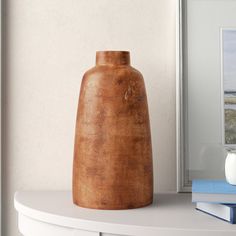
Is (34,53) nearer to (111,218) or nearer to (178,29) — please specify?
(178,29)

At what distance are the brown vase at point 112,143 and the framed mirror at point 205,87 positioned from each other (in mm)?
183

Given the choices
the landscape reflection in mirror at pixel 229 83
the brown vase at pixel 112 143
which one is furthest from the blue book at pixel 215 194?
the landscape reflection in mirror at pixel 229 83

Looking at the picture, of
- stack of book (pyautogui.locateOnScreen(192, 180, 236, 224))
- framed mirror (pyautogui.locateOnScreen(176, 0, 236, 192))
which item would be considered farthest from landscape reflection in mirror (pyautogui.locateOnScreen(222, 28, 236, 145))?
stack of book (pyautogui.locateOnScreen(192, 180, 236, 224))

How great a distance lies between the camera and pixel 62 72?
3.74 ft

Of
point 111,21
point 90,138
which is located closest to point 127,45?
point 111,21

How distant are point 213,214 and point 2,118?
55 cm

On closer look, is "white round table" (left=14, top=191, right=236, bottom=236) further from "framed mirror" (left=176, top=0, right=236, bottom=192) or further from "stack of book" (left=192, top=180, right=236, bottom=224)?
"framed mirror" (left=176, top=0, right=236, bottom=192)

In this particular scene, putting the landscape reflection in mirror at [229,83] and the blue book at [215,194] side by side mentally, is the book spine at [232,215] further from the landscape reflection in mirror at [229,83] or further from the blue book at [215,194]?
the landscape reflection in mirror at [229,83]

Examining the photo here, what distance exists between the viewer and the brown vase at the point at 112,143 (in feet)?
2.99

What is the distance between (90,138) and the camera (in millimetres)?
921

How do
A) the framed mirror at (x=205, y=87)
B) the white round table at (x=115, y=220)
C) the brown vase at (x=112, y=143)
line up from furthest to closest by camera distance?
the framed mirror at (x=205, y=87) → the brown vase at (x=112, y=143) → the white round table at (x=115, y=220)

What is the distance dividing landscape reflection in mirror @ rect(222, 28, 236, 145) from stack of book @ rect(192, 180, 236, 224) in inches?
8.6

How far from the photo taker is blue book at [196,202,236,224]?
813mm

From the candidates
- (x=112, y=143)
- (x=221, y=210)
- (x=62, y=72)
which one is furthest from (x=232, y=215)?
(x=62, y=72)
